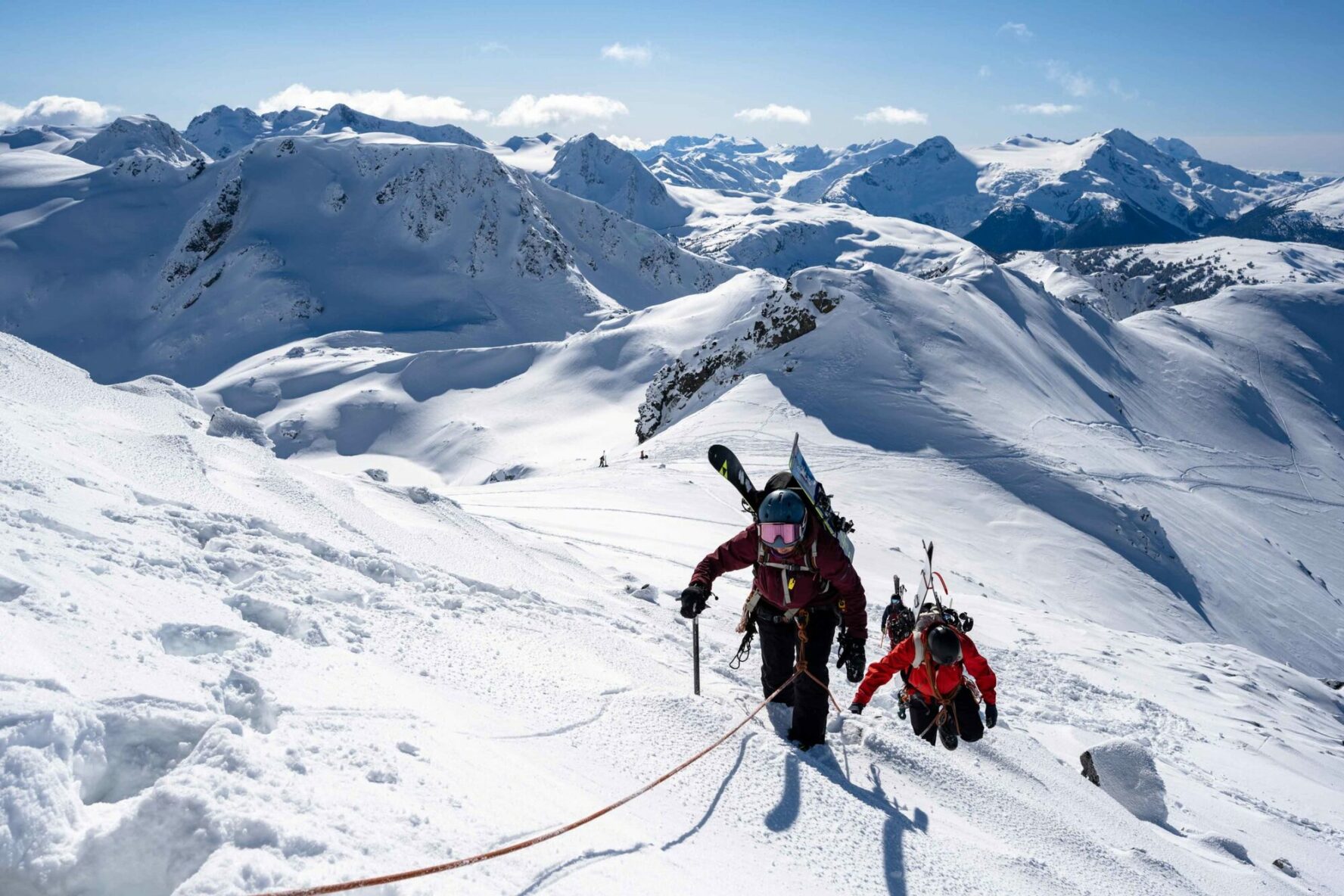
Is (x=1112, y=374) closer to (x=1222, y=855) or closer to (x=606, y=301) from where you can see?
(x=1222, y=855)

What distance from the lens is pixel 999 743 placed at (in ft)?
21.9

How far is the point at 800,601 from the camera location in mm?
5887

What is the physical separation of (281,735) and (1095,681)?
38.8ft

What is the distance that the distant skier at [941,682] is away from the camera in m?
6.11

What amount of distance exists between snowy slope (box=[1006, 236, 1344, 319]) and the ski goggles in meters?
126

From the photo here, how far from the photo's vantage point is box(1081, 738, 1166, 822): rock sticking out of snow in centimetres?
689

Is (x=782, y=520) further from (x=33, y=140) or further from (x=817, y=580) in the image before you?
(x=33, y=140)

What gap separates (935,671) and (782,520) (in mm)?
1920

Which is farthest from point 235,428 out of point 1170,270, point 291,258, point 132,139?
point 1170,270

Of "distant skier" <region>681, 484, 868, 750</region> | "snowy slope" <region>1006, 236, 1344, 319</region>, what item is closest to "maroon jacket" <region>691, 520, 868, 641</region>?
"distant skier" <region>681, 484, 868, 750</region>

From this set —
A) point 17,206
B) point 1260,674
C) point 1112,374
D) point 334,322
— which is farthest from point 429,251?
point 1260,674

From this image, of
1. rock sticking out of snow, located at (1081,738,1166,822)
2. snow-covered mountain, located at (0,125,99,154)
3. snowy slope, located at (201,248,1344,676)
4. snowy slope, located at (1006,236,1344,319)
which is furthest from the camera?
snow-covered mountain, located at (0,125,99,154)

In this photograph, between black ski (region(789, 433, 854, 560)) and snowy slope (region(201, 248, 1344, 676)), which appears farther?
snowy slope (region(201, 248, 1344, 676))

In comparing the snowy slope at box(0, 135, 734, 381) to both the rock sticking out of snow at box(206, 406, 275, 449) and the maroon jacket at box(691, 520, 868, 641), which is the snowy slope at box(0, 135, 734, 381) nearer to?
the rock sticking out of snow at box(206, 406, 275, 449)
